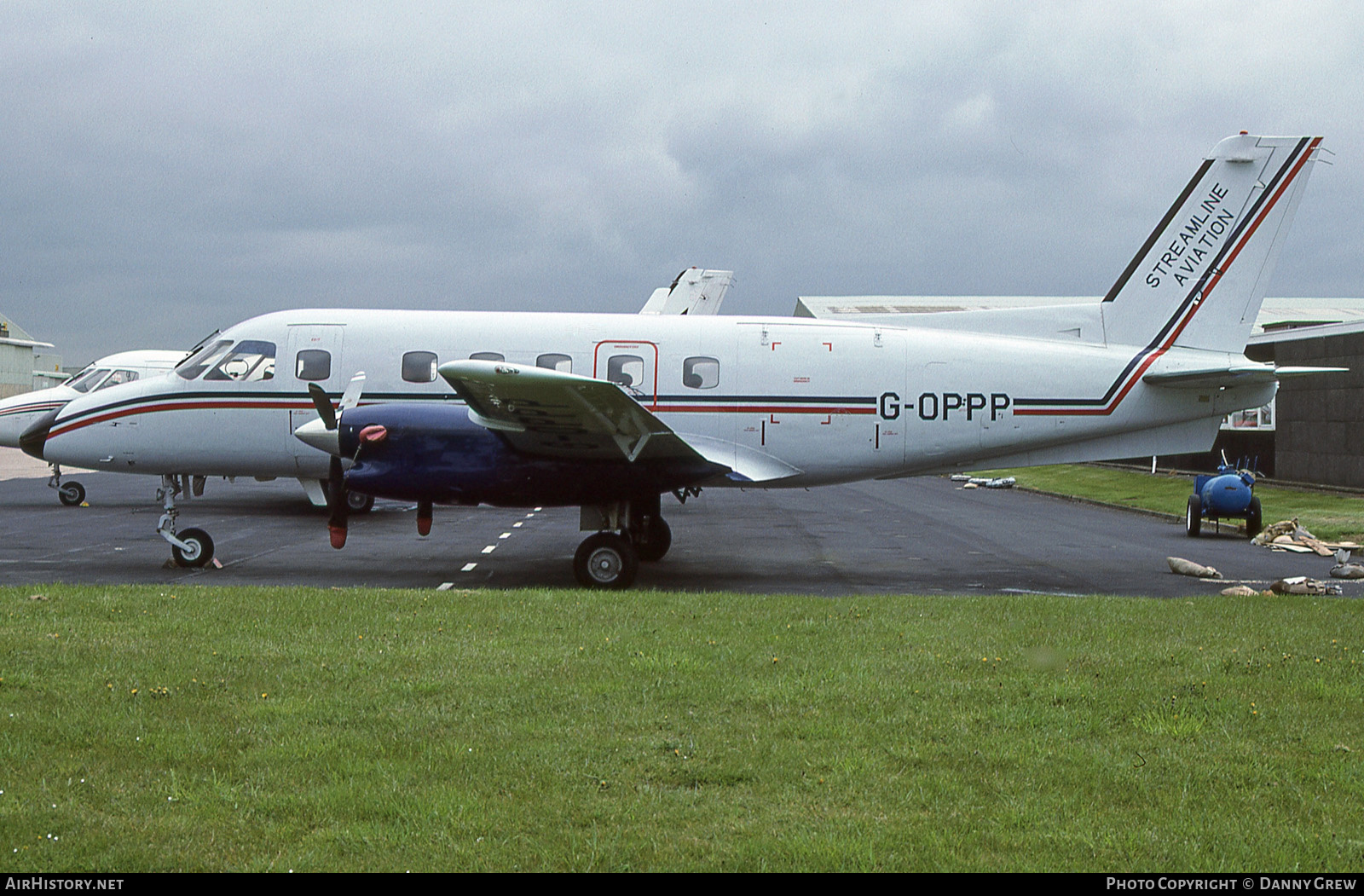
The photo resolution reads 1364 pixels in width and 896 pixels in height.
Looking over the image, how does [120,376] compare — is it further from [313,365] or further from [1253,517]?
[1253,517]

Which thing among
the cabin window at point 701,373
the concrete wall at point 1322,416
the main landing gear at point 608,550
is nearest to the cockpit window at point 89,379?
the main landing gear at point 608,550

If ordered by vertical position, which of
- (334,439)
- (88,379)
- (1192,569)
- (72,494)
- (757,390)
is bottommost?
(1192,569)

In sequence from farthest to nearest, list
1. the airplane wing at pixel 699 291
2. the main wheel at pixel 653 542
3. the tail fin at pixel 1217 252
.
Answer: the airplane wing at pixel 699 291
the main wheel at pixel 653 542
the tail fin at pixel 1217 252

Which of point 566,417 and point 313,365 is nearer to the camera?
point 566,417

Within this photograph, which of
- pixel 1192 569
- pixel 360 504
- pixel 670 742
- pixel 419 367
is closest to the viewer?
pixel 670 742

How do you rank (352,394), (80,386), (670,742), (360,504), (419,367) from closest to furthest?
(670,742)
(352,394)
(419,367)
(360,504)
(80,386)

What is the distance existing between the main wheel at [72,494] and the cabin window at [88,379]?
3.10 m

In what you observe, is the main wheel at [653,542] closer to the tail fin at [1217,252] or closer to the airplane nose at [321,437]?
the airplane nose at [321,437]

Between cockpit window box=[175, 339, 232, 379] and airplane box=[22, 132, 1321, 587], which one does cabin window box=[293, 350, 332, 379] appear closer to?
airplane box=[22, 132, 1321, 587]

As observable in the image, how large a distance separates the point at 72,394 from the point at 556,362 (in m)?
17.4

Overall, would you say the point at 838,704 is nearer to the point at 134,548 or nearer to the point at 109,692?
the point at 109,692

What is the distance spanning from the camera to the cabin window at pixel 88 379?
91.5 feet

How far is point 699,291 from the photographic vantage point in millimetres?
36438

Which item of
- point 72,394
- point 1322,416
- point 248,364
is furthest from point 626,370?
point 1322,416
